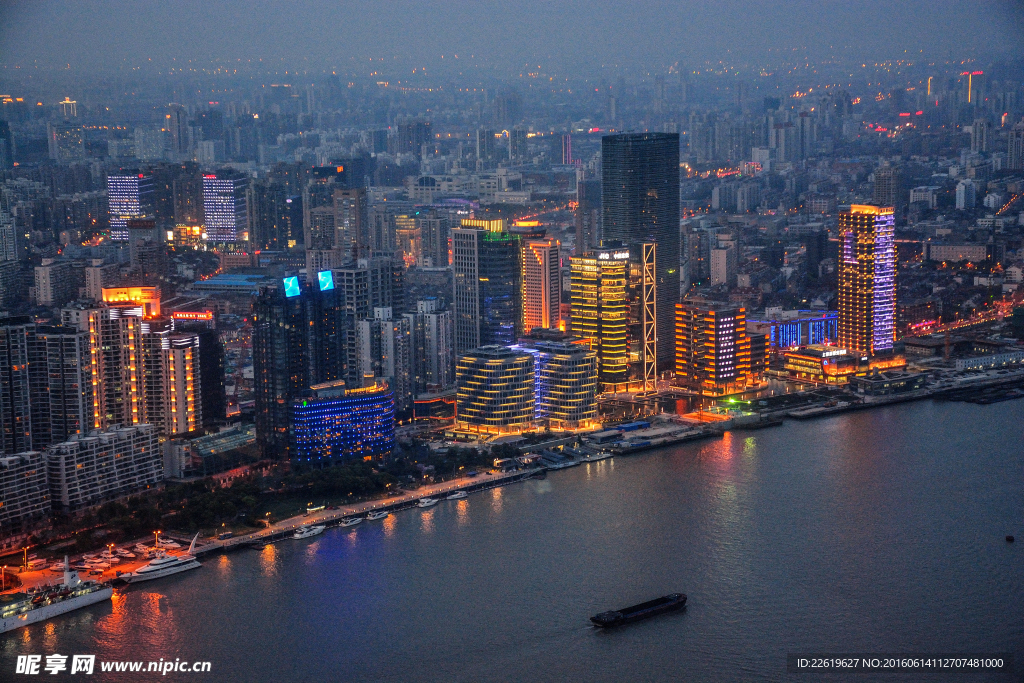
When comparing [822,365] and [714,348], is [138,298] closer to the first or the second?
[714,348]

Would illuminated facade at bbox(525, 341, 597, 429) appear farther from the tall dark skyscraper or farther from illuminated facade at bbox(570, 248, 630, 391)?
the tall dark skyscraper

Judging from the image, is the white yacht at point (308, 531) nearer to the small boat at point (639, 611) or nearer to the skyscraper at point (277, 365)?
the skyscraper at point (277, 365)

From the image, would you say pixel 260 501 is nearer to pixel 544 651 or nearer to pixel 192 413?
pixel 192 413

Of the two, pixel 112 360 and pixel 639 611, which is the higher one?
pixel 112 360

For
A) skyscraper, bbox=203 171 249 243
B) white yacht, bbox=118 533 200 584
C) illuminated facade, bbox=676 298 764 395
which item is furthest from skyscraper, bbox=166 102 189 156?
white yacht, bbox=118 533 200 584

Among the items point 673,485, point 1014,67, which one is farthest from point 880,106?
point 673,485

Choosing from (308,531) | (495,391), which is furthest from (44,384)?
(495,391)
